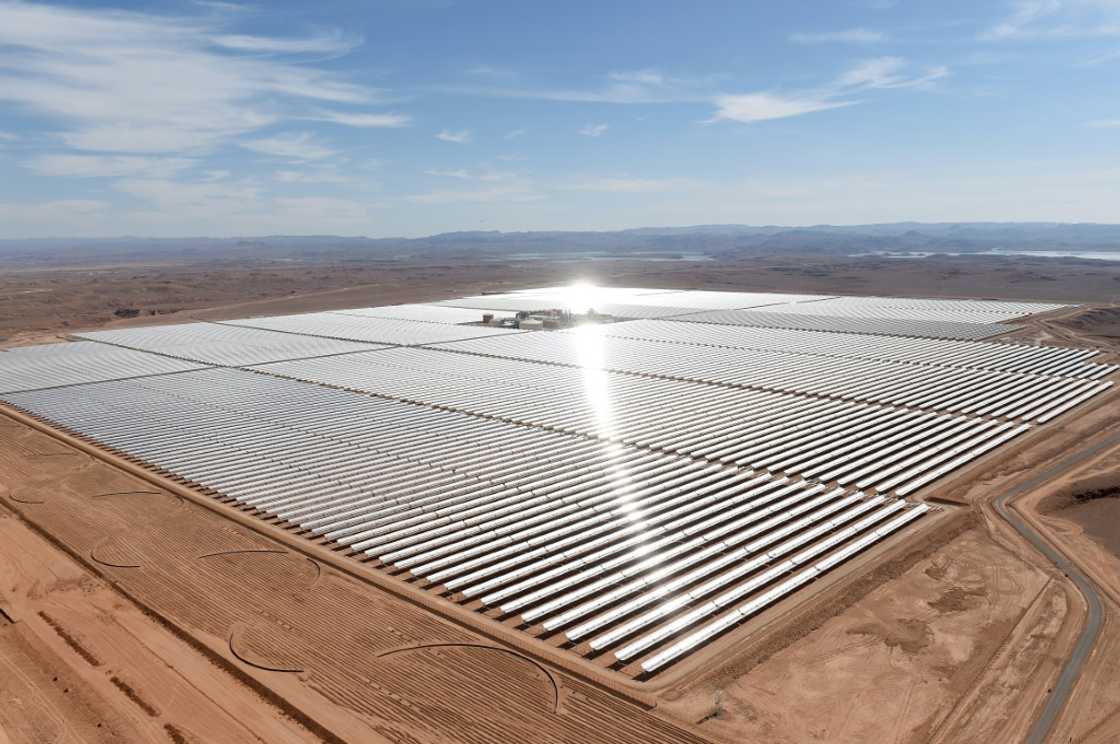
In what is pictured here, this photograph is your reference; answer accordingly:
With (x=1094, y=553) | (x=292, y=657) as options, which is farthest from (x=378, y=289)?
(x=1094, y=553)

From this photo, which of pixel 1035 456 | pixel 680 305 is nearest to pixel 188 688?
pixel 1035 456

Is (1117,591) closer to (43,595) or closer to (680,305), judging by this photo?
(43,595)

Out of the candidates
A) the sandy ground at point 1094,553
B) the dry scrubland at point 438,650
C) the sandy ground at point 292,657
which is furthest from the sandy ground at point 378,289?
the sandy ground at point 292,657

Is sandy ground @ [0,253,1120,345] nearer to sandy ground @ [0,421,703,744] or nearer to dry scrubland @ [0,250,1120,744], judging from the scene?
dry scrubland @ [0,250,1120,744]

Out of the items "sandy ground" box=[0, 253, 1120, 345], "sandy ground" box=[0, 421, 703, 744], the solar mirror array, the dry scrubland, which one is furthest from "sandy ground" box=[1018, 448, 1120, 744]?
"sandy ground" box=[0, 253, 1120, 345]

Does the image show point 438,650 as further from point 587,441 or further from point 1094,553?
point 1094,553

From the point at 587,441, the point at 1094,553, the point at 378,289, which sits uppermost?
the point at 378,289
